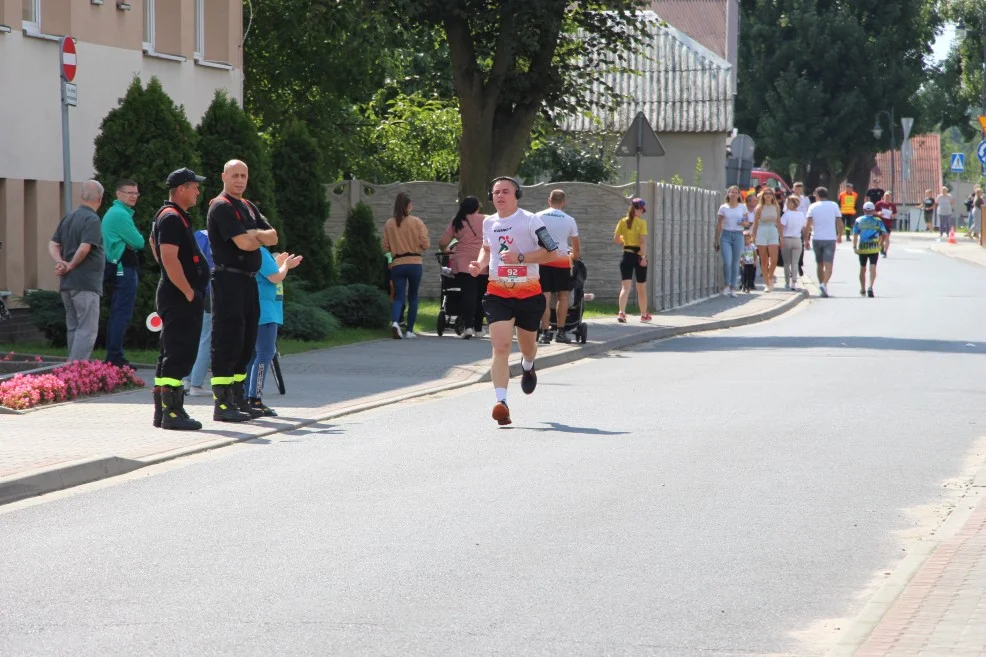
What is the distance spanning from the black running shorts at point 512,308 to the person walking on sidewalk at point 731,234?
56.8 ft

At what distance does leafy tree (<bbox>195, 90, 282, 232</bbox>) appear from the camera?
2077cm

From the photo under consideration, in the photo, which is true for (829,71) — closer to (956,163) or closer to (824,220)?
(956,163)

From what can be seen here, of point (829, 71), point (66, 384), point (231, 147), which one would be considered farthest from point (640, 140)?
point (829, 71)

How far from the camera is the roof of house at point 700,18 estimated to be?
243 ft

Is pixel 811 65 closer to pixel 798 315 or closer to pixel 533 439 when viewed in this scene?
pixel 798 315

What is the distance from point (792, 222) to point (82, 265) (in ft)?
61.4

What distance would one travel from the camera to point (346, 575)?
7.48 m

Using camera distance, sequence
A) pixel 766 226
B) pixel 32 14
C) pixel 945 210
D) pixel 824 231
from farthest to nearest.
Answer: pixel 945 210 < pixel 824 231 < pixel 766 226 < pixel 32 14

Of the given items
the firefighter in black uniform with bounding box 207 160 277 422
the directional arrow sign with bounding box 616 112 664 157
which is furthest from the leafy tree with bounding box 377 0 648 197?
the firefighter in black uniform with bounding box 207 160 277 422

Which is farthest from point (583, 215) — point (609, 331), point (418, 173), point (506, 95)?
point (418, 173)

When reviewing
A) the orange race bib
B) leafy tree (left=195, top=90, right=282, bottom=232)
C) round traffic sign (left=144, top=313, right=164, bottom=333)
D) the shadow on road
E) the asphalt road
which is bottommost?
the asphalt road

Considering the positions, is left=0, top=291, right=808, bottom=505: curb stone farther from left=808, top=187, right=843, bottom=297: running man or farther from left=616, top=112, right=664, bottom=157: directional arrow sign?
left=808, top=187, right=843, bottom=297: running man

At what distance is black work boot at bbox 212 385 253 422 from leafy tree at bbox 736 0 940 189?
64.7m

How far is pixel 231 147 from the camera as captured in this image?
20.8 meters
